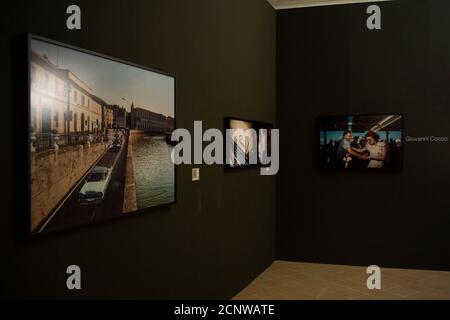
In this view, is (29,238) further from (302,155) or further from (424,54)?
(424,54)

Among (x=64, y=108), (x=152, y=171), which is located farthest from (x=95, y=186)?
(x=152, y=171)

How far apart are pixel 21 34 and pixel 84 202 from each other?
932 mm

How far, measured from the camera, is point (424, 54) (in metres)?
6.15

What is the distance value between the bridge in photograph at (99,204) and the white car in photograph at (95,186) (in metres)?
0.02

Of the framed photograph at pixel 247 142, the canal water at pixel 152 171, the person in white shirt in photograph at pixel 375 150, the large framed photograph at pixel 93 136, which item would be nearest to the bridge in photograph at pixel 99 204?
the large framed photograph at pixel 93 136

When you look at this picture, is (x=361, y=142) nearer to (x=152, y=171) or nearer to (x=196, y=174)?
(x=196, y=174)

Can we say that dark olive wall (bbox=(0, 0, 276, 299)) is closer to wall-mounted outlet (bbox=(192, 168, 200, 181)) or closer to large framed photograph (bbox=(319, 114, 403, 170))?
wall-mounted outlet (bbox=(192, 168, 200, 181))

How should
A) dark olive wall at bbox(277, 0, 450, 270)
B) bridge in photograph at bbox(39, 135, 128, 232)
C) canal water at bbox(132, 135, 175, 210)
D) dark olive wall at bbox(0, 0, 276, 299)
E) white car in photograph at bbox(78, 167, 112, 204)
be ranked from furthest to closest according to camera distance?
dark olive wall at bbox(277, 0, 450, 270) → canal water at bbox(132, 135, 175, 210) → white car in photograph at bbox(78, 167, 112, 204) → bridge in photograph at bbox(39, 135, 128, 232) → dark olive wall at bbox(0, 0, 276, 299)

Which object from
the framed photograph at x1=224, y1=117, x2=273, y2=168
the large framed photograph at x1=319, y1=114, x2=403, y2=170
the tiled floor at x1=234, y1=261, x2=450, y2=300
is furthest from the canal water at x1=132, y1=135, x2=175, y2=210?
the large framed photograph at x1=319, y1=114, x2=403, y2=170

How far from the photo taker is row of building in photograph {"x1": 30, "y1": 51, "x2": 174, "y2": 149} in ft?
7.32

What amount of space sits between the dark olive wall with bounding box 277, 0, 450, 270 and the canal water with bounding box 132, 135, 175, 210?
3.37 meters

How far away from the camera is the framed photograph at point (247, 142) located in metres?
A: 4.83

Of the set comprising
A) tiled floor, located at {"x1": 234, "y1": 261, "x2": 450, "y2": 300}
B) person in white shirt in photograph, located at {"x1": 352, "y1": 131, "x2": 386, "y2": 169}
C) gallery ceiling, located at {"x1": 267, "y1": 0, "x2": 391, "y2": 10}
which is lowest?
tiled floor, located at {"x1": 234, "y1": 261, "x2": 450, "y2": 300}
